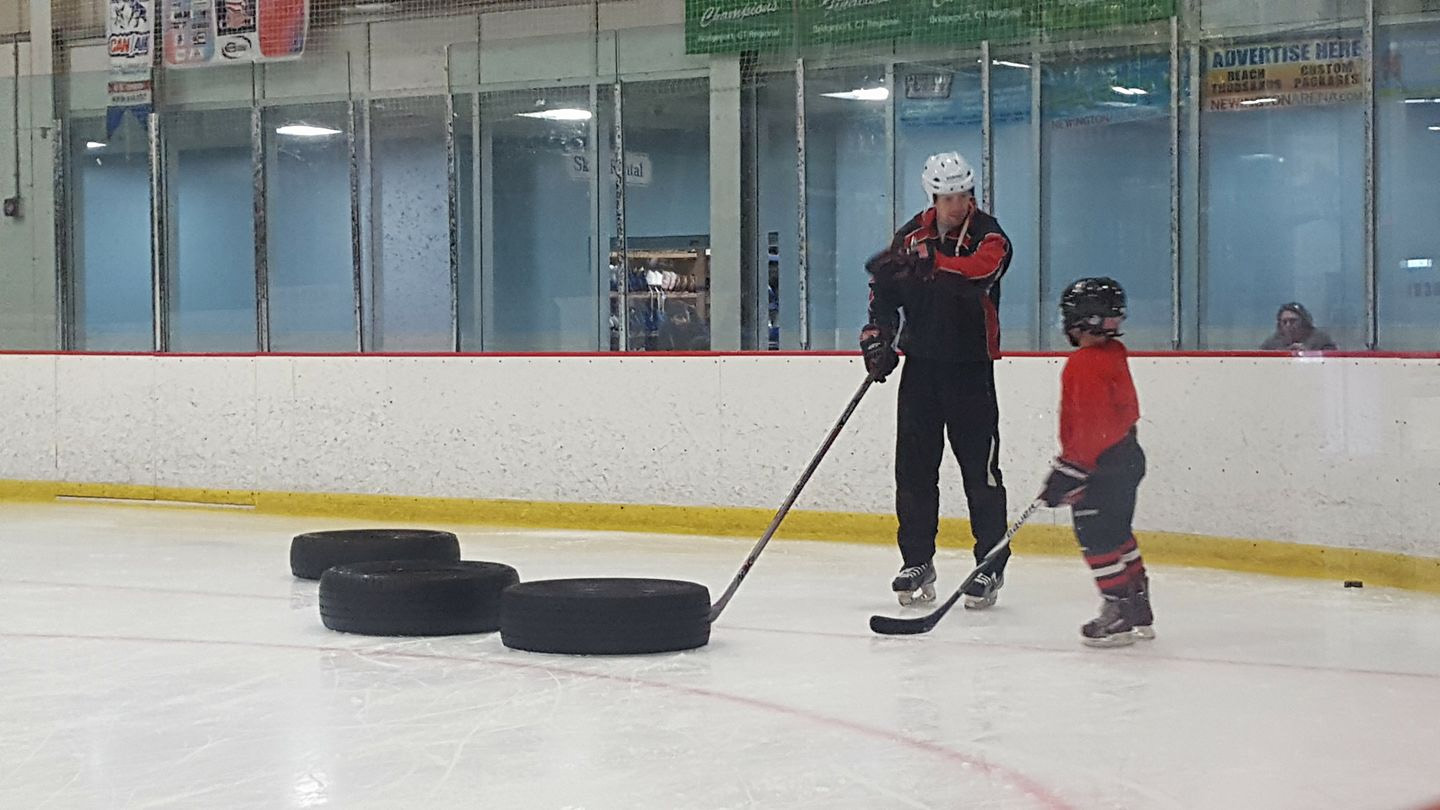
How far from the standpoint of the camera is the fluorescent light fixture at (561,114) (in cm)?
995

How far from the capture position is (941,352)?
4730 millimetres

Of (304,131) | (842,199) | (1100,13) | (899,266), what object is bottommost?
(899,266)

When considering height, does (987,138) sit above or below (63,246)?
above

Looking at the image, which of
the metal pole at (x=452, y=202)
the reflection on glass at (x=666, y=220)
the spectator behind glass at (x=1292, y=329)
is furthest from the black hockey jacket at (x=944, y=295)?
the metal pole at (x=452, y=202)

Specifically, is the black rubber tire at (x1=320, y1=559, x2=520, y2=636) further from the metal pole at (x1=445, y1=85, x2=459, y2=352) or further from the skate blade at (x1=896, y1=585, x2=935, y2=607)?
the metal pole at (x1=445, y1=85, x2=459, y2=352)

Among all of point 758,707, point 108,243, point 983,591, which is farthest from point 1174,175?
point 108,243

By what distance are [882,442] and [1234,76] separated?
8.03ft

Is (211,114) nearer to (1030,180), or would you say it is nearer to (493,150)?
(493,150)

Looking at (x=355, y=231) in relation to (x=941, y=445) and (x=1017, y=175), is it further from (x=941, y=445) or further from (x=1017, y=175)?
(x=941, y=445)

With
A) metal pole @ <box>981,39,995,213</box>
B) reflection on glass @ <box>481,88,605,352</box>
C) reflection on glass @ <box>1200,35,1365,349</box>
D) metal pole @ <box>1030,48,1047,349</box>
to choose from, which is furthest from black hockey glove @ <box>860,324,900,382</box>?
reflection on glass @ <box>481,88,605,352</box>

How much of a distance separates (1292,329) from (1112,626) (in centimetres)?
369

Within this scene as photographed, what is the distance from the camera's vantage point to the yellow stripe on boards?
541 cm

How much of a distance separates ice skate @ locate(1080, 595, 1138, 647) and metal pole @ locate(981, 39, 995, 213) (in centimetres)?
423

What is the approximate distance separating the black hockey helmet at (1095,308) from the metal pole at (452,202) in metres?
5.96
